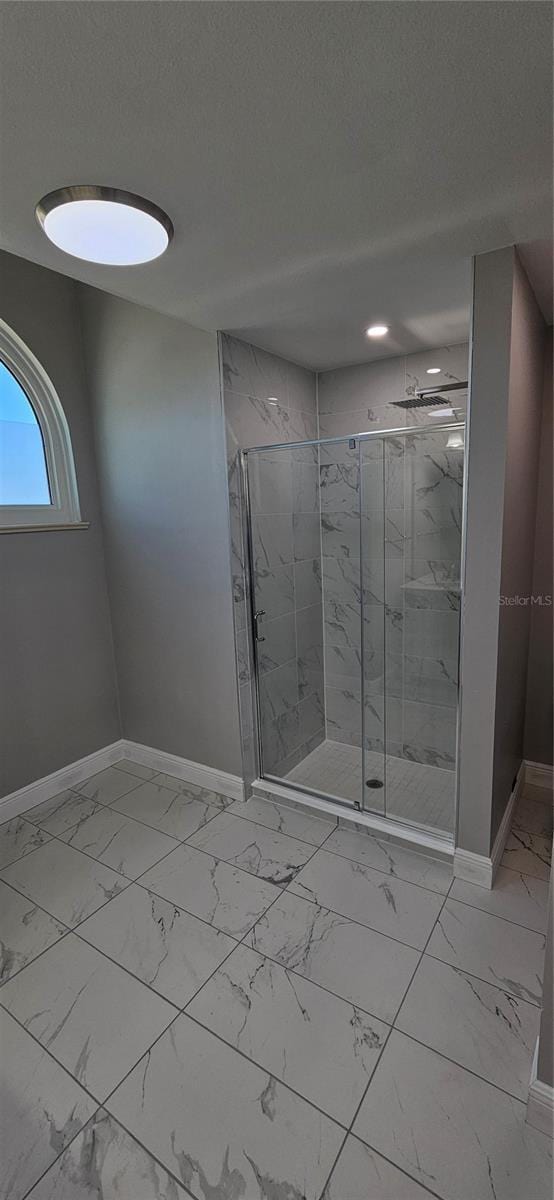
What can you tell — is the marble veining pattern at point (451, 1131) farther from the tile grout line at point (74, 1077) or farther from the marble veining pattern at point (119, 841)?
the marble veining pattern at point (119, 841)

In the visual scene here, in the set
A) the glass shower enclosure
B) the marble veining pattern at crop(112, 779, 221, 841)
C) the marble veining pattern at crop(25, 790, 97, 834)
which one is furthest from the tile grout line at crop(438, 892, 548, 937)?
the marble veining pattern at crop(25, 790, 97, 834)

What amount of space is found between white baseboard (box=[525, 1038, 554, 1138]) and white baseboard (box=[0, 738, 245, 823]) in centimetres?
163

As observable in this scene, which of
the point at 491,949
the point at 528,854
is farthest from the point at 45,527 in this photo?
the point at 528,854

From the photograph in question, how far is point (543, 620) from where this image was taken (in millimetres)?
2557

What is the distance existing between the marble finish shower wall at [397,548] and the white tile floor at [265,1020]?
0.76 m

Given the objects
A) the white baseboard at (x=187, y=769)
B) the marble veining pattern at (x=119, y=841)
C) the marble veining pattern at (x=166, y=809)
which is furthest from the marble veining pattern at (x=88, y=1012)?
the white baseboard at (x=187, y=769)

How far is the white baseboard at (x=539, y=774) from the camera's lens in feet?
8.80

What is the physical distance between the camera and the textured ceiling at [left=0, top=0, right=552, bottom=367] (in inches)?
33.3

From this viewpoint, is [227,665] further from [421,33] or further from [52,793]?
[421,33]

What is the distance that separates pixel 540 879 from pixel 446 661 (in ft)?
3.57

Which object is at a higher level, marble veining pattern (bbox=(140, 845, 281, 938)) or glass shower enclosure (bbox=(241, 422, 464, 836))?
Answer: glass shower enclosure (bbox=(241, 422, 464, 836))

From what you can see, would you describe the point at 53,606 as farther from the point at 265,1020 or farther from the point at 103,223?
the point at 265,1020

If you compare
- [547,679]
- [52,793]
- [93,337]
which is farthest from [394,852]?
[93,337]

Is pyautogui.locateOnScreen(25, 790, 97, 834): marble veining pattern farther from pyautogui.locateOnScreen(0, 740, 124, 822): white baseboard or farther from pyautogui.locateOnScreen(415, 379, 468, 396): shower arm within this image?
pyautogui.locateOnScreen(415, 379, 468, 396): shower arm
